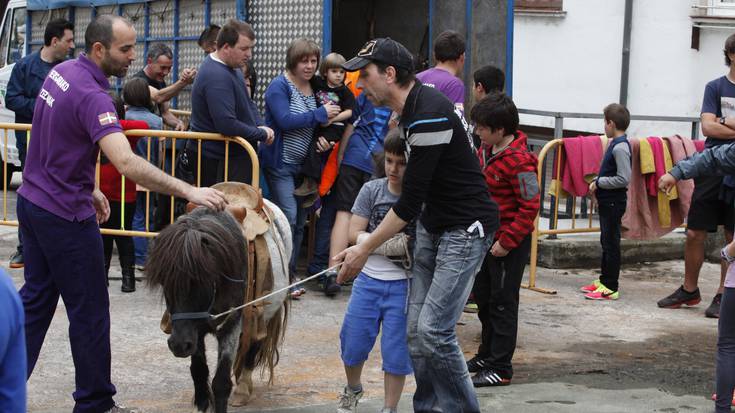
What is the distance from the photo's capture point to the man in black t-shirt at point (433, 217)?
4.68m

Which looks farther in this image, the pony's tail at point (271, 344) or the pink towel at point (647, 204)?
the pink towel at point (647, 204)

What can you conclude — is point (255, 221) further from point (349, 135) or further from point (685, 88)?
point (685, 88)

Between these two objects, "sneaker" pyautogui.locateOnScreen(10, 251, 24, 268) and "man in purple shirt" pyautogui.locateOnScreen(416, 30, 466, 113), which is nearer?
"man in purple shirt" pyautogui.locateOnScreen(416, 30, 466, 113)

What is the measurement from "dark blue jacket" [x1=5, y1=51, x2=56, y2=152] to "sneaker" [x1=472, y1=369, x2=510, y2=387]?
16.5 feet

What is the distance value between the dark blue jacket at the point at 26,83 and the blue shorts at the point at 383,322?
16.4 feet

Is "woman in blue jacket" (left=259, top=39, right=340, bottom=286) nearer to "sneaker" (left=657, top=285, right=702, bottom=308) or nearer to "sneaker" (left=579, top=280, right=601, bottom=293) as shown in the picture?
"sneaker" (left=579, top=280, right=601, bottom=293)

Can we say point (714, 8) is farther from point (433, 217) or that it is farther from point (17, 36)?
point (433, 217)

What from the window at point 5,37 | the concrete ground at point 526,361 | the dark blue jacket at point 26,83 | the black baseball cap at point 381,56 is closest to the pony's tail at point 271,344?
the concrete ground at point 526,361

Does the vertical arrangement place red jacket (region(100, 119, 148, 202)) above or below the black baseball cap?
below

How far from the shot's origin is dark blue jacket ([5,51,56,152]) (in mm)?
9133

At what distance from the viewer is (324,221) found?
858 centimetres

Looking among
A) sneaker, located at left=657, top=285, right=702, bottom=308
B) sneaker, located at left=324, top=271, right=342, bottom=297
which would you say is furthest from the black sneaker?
sneaker, located at left=657, top=285, right=702, bottom=308

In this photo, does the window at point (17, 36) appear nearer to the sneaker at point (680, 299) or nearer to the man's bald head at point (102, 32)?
the sneaker at point (680, 299)

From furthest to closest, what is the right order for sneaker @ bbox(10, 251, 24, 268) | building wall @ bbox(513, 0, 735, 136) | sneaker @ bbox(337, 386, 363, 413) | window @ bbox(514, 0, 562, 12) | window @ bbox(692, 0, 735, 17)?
window @ bbox(514, 0, 562, 12) < building wall @ bbox(513, 0, 735, 136) < window @ bbox(692, 0, 735, 17) < sneaker @ bbox(10, 251, 24, 268) < sneaker @ bbox(337, 386, 363, 413)
